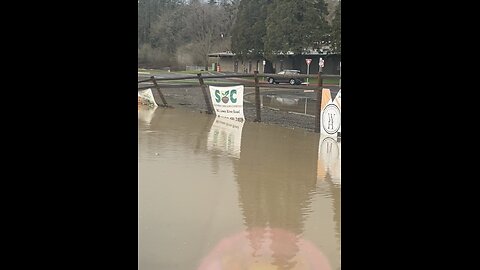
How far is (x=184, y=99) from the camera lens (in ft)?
28.6

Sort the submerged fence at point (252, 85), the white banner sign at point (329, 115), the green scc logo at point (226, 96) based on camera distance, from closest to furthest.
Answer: the white banner sign at point (329, 115) → the submerged fence at point (252, 85) → the green scc logo at point (226, 96)

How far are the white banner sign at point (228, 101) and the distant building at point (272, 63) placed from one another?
815 millimetres

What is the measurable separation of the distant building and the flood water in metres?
3.38

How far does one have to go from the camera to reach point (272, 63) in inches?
392

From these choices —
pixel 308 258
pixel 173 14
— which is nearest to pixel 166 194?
pixel 308 258

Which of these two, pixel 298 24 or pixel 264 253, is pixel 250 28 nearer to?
pixel 298 24

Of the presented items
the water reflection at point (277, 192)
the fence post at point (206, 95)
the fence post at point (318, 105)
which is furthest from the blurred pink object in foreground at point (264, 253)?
the fence post at point (206, 95)

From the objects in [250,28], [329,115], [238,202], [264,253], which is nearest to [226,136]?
[329,115]

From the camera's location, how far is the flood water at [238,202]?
2186 millimetres

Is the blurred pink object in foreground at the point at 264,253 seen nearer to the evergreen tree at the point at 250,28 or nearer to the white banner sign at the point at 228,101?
the white banner sign at the point at 228,101

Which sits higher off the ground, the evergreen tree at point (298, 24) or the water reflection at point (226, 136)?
the evergreen tree at point (298, 24)

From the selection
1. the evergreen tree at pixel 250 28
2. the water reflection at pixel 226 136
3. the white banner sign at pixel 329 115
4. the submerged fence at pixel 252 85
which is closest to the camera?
the water reflection at pixel 226 136
